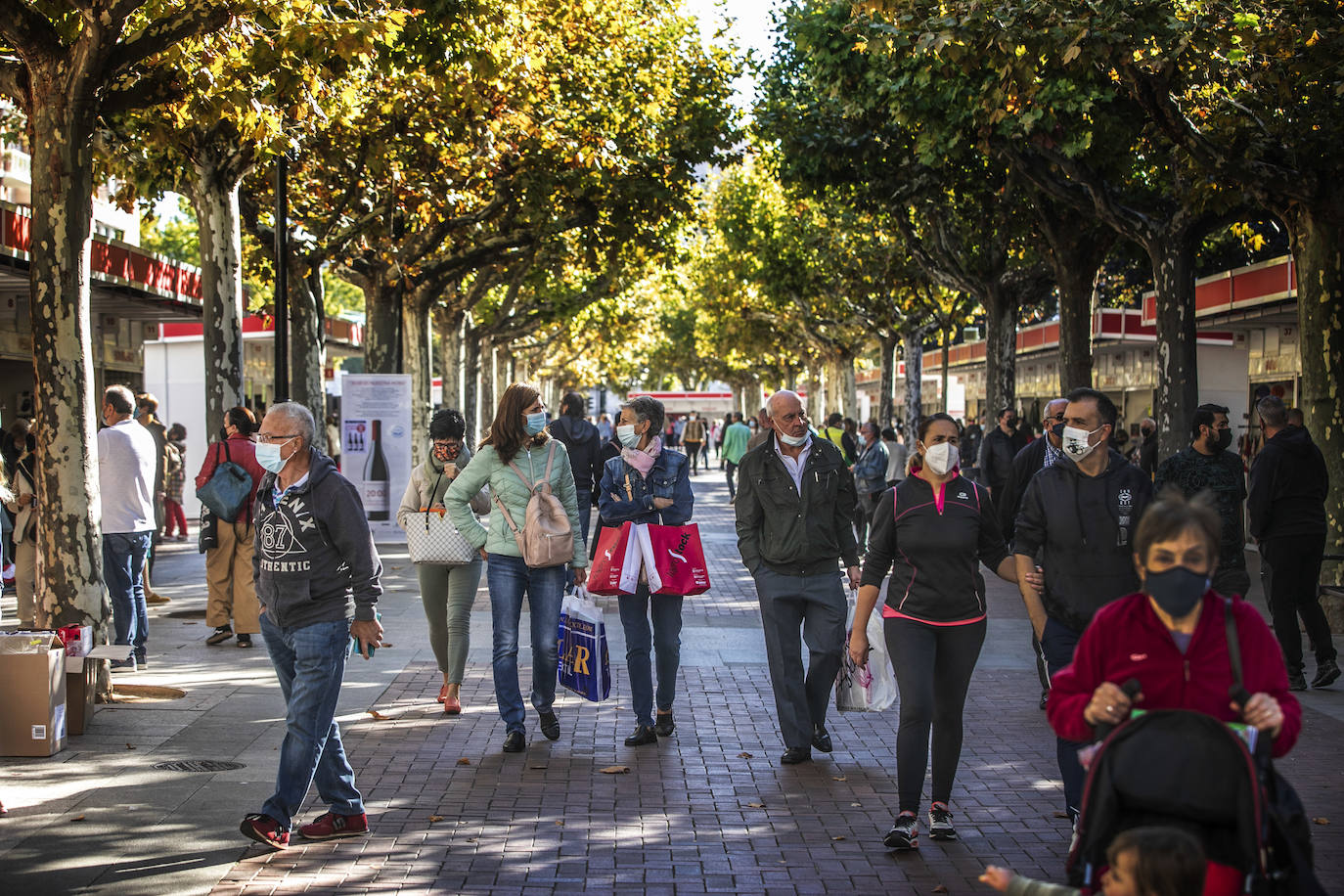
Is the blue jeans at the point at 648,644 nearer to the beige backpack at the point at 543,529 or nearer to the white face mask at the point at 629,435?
the beige backpack at the point at 543,529

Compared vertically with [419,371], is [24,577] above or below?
below

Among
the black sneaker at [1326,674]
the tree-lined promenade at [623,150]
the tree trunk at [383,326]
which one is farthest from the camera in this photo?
the tree trunk at [383,326]

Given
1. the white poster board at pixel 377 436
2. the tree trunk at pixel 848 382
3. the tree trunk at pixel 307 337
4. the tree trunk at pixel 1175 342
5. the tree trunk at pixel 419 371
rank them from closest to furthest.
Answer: the tree trunk at pixel 1175 342
the tree trunk at pixel 307 337
the white poster board at pixel 377 436
the tree trunk at pixel 419 371
the tree trunk at pixel 848 382

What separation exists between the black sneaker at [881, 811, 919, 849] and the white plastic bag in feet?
4.17

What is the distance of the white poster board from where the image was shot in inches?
757

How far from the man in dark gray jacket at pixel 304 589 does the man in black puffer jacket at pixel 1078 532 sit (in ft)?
8.54

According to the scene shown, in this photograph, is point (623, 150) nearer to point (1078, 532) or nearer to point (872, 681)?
point (872, 681)

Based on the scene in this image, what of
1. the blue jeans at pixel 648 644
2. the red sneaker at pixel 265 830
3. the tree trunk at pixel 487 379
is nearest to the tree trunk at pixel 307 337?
the blue jeans at pixel 648 644

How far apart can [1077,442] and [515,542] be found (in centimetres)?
308

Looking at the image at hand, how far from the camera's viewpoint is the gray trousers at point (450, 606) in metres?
8.49

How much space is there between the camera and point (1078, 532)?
5.58 meters

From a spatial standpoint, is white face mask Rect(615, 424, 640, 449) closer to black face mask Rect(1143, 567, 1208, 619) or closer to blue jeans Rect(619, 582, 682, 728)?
blue jeans Rect(619, 582, 682, 728)

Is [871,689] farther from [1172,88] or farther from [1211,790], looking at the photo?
[1172,88]

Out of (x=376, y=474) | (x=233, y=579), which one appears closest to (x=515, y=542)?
(x=233, y=579)
